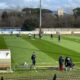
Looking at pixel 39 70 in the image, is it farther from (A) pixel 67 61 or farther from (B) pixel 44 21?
(B) pixel 44 21

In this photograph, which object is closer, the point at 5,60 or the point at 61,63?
the point at 61,63

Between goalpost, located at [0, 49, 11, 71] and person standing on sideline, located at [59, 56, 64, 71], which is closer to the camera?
person standing on sideline, located at [59, 56, 64, 71]

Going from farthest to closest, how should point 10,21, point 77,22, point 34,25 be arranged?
point 10,21
point 77,22
point 34,25

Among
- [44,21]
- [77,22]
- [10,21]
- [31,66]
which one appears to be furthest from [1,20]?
[31,66]

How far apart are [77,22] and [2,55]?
11764 centimetres

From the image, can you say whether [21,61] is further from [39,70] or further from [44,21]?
[44,21]

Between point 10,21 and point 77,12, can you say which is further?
point 77,12

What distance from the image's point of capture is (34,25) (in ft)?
431

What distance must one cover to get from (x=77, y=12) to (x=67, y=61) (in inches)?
6248

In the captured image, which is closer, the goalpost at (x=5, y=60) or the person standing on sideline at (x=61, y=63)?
the person standing on sideline at (x=61, y=63)

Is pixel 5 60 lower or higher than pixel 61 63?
higher

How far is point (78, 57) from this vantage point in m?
47.1

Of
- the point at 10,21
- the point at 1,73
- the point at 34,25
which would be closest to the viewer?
the point at 1,73

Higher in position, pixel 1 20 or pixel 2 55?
pixel 2 55
